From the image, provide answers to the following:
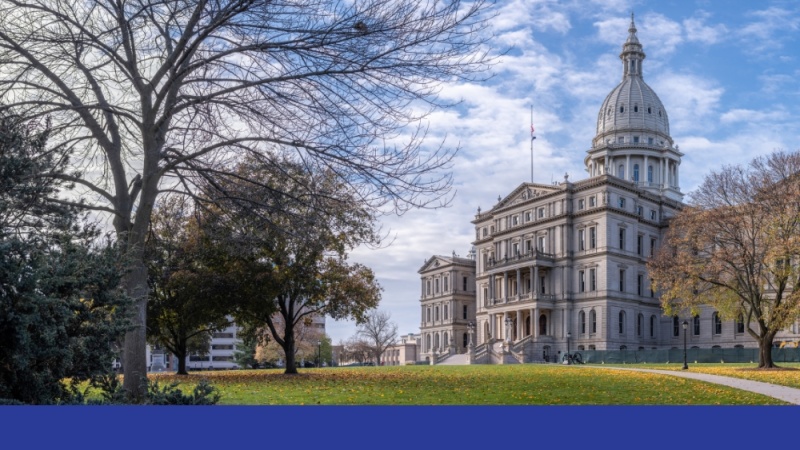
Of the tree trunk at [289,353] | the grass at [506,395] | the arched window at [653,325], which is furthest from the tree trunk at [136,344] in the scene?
the arched window at [653,325]

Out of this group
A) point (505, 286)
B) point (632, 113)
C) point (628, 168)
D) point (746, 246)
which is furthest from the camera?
point (632, 113)

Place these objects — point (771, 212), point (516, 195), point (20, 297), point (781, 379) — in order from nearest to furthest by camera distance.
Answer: point (20, 297), point (781, 379), point (771, 212), point (516, 195)

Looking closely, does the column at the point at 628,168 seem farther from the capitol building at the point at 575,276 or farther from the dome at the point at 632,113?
the capitol building at the point at 575,276

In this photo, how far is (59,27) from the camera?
1305 centimetres

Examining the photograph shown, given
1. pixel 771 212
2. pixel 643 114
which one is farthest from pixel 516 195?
pixel 771 212

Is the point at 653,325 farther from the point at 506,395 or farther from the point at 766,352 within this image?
the point at 506,395

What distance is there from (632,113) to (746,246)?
71.2 m

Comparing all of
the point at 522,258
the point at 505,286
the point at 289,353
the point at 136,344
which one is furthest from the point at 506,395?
the point at 505,286

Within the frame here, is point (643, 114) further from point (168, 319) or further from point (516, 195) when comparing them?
point (168, 319)

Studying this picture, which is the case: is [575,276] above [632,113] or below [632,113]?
below

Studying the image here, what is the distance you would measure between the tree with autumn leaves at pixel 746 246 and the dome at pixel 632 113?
216ft

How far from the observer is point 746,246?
4156 centimetres

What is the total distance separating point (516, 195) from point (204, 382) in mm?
82104

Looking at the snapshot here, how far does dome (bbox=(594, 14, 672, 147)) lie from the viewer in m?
108
